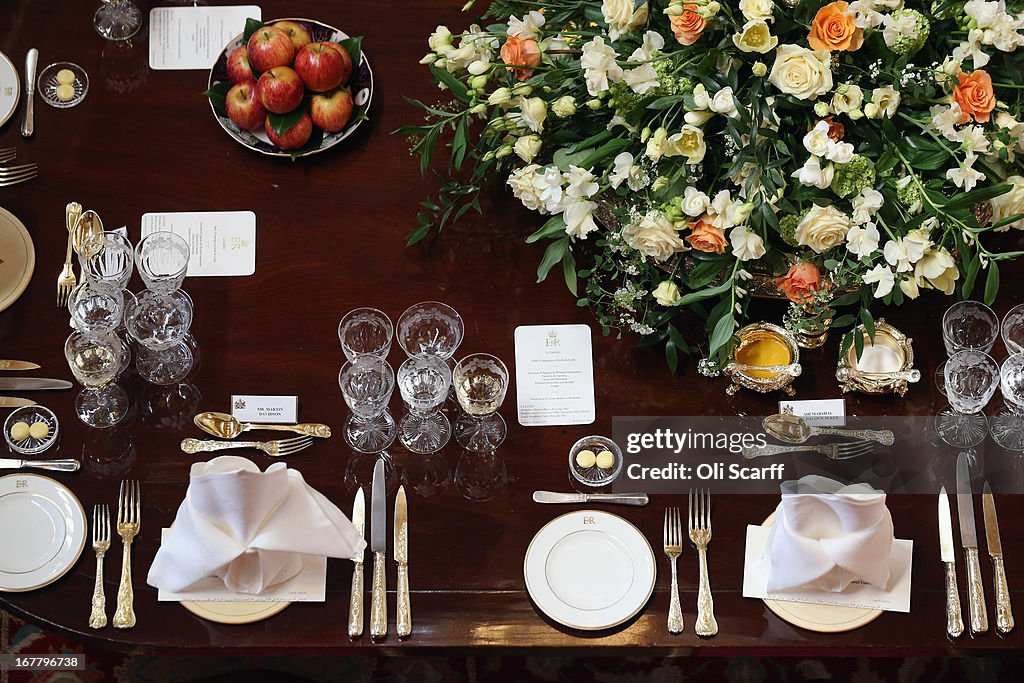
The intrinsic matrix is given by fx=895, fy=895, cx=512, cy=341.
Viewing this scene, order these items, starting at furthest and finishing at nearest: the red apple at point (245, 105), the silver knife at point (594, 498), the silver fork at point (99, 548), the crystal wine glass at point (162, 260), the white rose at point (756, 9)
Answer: the red apple at point (245, 105) → the crystal wine glass at point (162, 260) → the silver knife at point (594, 498) → the silver fork at point (99, 548) → the white rose at point (756, 9)

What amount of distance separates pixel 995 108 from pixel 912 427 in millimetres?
549

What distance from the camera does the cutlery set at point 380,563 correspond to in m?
1.36

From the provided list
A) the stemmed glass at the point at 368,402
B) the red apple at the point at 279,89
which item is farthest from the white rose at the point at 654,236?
the red apple at the point at 279,89

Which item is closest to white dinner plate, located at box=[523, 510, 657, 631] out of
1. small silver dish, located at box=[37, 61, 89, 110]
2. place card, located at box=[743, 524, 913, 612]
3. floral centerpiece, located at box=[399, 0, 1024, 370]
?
place card, located at box=[743, 524, 913, 612]

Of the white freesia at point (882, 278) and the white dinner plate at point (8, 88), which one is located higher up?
the white dinner plate at point (8, 88)

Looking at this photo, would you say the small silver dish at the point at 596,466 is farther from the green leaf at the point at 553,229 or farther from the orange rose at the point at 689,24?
the orange rose at the point at 689,24

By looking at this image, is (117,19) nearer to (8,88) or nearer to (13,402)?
(8,88)

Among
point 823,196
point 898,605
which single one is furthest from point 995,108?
point 898,605

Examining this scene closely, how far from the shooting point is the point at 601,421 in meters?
1.54

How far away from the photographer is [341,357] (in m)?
1.59

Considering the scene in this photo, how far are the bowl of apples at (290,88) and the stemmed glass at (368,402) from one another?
1.52 feet

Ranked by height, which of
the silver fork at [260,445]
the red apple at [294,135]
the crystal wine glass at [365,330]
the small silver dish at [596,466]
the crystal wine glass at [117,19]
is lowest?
the small silver dish at [596,466]

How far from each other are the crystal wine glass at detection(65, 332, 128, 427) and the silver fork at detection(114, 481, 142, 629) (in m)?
0.14

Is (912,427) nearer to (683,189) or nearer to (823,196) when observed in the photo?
(823,196)
